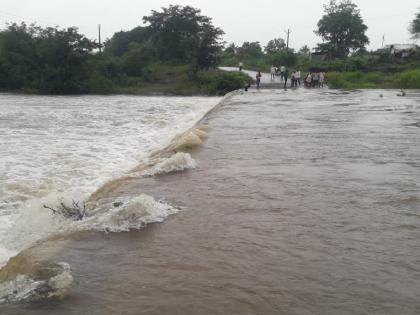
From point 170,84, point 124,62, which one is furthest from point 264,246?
point 124,62

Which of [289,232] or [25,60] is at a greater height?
[25,60]

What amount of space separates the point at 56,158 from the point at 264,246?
7.83m

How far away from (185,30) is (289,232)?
52764mm

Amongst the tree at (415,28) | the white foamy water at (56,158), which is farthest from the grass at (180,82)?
the tree at (415,28)

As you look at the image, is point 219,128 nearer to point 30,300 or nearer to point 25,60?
point 30,300

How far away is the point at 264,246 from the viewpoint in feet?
16.3

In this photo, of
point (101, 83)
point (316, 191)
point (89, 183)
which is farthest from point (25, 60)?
point (316, 191)

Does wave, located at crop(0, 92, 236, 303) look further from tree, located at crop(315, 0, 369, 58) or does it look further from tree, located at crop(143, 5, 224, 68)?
tree, located at crop(315, 0, 369, 58)

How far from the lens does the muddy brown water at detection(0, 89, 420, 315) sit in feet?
12.5

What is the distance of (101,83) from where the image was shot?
45.5m

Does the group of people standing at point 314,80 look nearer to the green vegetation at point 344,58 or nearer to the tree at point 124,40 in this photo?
the green vegetation at point 344,58

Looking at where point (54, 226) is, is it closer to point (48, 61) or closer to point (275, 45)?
point (48, 61)

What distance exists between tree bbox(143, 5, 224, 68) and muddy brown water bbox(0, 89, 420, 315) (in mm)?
43560

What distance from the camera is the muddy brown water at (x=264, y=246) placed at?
3.82 metres
